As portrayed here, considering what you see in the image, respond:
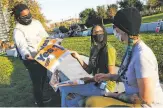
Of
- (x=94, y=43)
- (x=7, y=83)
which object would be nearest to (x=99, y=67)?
(x=94, y=43)

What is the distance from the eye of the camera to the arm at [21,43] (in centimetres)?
521

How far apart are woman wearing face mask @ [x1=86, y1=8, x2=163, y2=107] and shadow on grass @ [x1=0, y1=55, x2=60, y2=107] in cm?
276

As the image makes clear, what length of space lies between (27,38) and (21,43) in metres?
0.14

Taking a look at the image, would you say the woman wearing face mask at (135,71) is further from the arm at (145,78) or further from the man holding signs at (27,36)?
the man holding signs at (27,36)

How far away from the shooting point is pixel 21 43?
526cm

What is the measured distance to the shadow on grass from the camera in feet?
20.1

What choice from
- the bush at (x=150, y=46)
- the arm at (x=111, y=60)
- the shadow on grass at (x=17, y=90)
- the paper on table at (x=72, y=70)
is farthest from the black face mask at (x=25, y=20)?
the bush at (x=150, y=46)

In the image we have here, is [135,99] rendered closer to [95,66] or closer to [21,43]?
[95,66]

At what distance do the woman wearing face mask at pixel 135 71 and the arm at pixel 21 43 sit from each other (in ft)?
8.16

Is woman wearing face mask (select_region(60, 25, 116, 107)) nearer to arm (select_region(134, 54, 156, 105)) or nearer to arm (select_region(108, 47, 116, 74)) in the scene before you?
arm (select_region(108, 47, 116, 74))

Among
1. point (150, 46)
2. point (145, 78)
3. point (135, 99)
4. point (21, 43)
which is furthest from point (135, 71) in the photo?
point (150, 46)

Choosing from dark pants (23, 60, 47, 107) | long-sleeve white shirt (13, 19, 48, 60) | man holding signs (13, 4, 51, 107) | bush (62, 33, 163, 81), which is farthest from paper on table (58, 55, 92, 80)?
long-sleeve white shirt (13, 19, 48, 60)

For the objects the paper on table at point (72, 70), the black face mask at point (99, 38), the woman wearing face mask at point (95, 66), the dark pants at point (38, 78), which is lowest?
the paper on table at point (72, 70)

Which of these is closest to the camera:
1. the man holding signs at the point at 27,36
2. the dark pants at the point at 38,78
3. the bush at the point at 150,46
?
the man holding signs at the point at 27,36
